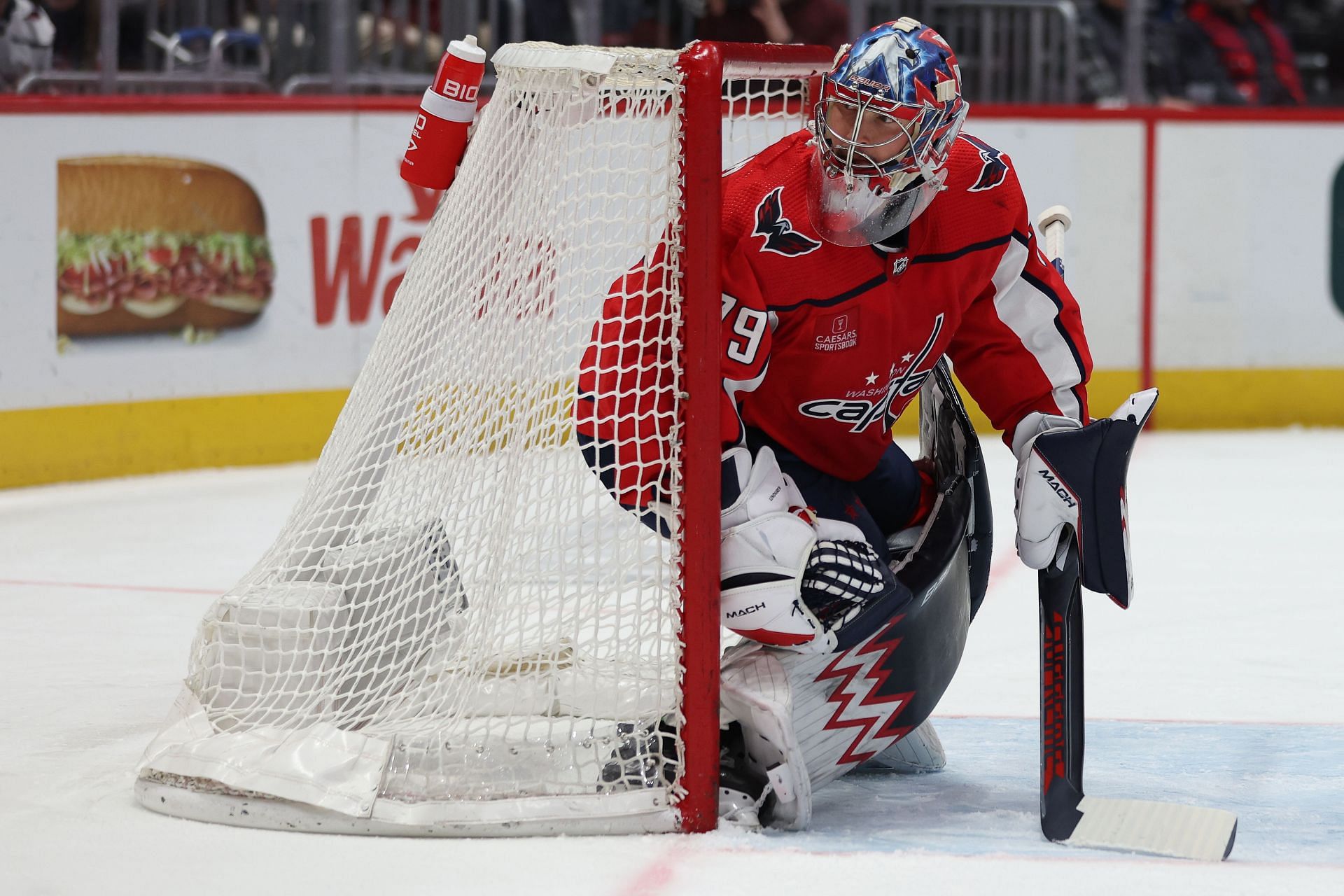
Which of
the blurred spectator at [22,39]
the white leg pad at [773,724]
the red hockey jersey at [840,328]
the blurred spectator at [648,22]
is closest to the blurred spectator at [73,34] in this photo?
the blurred spectator at [22,39]

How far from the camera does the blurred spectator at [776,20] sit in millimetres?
6863

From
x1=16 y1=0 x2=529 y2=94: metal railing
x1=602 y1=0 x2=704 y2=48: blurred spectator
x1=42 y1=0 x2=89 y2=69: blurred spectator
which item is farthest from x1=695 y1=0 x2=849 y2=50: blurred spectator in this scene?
x1=42 y1=0 x2=89 y2=69: blurred spectator

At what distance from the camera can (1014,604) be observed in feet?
13.4

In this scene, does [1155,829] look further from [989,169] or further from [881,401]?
[989,169]

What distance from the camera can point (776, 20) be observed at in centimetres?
691

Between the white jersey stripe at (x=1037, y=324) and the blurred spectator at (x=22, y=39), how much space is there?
153 inches

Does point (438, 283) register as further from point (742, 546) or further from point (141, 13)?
point (141, 13)

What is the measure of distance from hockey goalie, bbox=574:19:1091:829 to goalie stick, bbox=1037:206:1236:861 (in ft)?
0.22

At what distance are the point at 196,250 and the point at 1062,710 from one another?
3.84 m

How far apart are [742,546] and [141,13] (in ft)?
13.8

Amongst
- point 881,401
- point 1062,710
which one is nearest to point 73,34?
point 881,401

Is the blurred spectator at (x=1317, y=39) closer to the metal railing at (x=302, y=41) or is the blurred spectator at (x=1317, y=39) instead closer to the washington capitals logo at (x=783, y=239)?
the metal railing at (x=302, y=41)

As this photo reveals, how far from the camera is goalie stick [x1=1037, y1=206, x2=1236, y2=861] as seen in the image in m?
2.45

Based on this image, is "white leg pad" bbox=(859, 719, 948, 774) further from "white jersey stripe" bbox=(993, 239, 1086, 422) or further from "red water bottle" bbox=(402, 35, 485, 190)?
"red water bottle" bbox=(402, 35, 485, 190)
